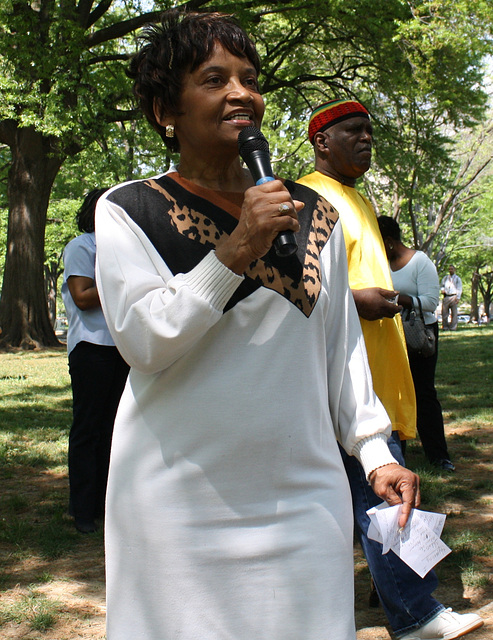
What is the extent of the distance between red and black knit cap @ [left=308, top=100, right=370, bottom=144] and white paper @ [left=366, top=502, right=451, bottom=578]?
2.24 m

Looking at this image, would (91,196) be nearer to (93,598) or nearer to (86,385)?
(86,385)

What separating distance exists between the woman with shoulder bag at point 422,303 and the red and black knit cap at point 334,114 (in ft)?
7.41

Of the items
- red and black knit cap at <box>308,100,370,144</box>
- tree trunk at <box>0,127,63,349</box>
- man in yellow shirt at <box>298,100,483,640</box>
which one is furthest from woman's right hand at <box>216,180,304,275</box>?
tree trunk at <box>0,127,63,349</box>

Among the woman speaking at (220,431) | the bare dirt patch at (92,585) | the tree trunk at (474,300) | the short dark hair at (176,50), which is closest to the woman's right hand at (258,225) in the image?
the woman speaking at (220,431)

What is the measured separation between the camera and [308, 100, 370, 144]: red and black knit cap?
3.62 meters

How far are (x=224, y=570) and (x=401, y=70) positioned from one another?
45.9 ft

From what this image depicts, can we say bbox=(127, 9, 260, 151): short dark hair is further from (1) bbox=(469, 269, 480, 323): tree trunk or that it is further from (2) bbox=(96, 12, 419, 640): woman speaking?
(1) bbox=(469, 269, 480, 323): tree trunk

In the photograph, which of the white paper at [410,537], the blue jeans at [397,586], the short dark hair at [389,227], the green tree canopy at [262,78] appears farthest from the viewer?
the green tree canopy at [262,78]

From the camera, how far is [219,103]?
6.26ft

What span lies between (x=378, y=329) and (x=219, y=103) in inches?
69.0

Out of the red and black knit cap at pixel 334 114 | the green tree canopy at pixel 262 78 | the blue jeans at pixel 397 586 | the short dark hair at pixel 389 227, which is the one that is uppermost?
the green tree canopy at pixel 262 78

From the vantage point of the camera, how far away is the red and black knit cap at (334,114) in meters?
3.62

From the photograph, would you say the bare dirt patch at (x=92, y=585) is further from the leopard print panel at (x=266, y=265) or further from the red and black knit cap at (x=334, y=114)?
the red and black knit cap at (x=334, y=114)

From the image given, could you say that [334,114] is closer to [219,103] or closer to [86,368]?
[219,103]
